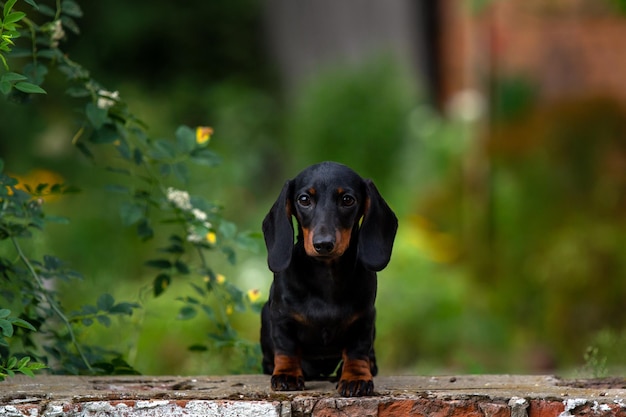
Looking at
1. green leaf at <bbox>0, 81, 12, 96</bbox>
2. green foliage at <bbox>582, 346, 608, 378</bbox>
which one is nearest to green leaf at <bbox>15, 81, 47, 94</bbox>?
green leaf at <bbox>0, 81, 12, 96</bbox>

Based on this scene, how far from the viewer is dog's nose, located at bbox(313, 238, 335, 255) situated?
116 inches

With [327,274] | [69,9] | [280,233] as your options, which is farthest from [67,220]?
[327,274]

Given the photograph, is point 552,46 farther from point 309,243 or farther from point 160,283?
point 309,243

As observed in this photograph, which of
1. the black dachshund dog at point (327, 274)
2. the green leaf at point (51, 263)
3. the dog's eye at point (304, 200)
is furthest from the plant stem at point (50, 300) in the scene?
the dog's eye at point (304, 200)

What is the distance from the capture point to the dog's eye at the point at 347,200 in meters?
3.10

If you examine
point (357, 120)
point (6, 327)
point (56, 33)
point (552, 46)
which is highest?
point (552, 46)

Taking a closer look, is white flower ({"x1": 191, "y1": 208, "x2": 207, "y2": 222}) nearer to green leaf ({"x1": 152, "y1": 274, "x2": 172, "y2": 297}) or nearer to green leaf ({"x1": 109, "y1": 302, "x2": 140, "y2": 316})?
green leaf ({"x1": 152, "y1": 274, "x2": 172, "y2": 297})

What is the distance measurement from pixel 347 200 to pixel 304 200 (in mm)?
126

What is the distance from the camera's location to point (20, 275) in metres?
3.90

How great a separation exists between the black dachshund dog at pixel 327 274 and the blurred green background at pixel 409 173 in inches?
51.5

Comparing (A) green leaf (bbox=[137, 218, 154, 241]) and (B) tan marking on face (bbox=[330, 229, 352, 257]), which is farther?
(A) green leaf (bbox=[137, 218, 154, 241])

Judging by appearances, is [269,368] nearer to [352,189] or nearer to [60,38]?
[352,189]

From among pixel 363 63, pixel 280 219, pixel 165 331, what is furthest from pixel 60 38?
pixel 363 63

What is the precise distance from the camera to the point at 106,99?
155 inches
